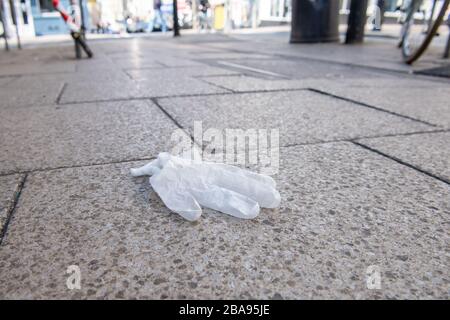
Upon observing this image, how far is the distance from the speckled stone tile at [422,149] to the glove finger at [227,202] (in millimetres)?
775

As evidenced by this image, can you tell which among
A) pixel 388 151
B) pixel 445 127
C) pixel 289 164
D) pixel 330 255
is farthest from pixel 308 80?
pixel 330 255

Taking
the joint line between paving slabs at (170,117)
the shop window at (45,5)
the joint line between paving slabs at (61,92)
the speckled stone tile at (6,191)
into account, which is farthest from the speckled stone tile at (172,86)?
the shop window at (45,5)

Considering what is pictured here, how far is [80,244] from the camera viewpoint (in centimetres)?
103

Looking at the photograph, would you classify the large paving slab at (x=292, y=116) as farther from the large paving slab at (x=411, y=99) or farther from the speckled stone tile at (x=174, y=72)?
the speckled stone tile at (x=174, y=72)

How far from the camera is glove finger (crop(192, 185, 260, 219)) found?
1155 mm

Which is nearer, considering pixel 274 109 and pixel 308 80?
pixel 274 109

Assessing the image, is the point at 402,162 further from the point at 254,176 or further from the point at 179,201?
the point at 179,201

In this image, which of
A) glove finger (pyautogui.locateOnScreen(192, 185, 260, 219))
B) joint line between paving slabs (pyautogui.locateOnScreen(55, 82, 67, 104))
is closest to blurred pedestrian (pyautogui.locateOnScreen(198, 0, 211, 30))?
joint line between paving slabs (pyautogui.locateOnScreen(55, 82, 67, 104))

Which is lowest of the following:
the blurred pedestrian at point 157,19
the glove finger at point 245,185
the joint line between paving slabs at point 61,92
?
the joint line between paving slabs at point 61,92

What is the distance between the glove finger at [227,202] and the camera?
1.16 meters

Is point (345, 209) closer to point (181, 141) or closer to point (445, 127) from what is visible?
point (181, 141)

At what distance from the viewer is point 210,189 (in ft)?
4.11
